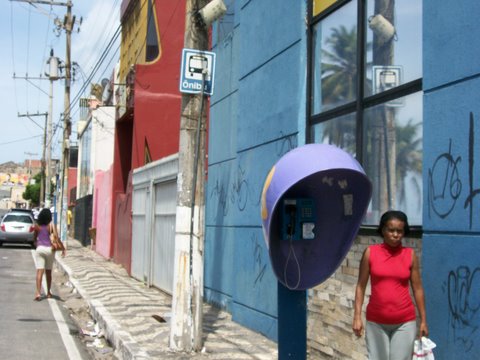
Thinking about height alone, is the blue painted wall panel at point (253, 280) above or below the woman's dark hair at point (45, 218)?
below

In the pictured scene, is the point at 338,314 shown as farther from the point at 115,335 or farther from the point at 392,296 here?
the point at 115,335

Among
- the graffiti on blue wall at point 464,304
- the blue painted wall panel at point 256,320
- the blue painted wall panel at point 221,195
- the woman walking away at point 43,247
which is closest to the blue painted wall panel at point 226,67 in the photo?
the blue painted wall panel at point 221,195

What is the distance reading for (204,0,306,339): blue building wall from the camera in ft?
25.9

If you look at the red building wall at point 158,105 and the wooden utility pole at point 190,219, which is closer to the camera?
the wooden utility pole at point 190,219

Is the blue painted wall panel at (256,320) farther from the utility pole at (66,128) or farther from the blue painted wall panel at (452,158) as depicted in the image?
the utility pole at (66,128)

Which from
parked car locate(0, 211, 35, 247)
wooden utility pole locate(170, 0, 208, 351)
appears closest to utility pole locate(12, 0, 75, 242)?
parked car locate(0, 211, 35, 247)

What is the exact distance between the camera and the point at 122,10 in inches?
963

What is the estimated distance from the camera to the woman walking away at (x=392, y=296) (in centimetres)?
454

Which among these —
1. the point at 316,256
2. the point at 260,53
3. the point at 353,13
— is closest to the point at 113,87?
the point at 260,53

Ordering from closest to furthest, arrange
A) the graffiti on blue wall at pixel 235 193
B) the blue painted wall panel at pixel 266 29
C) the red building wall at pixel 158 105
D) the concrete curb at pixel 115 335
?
1. the concrete curb at pixel 115 335
2. the blue painted wall panel at pixel 266 29
3. the graffiti on blue wall at pixel 235 193
4. the red building wall at pixel 158 105

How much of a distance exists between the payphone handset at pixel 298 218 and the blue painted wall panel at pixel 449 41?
4.64ft

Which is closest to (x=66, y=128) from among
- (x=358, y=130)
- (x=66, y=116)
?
A: (x=66, y=116)

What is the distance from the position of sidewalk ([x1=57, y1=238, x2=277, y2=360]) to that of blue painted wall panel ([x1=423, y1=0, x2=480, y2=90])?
386cm

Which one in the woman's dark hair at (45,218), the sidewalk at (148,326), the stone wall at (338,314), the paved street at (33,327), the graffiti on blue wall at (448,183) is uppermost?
the graffiti on blue wall at (448,183)
